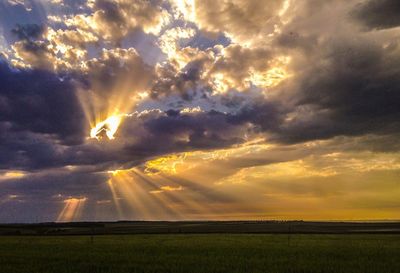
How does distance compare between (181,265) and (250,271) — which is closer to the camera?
(250,271)

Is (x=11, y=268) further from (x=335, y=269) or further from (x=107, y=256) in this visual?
(x=335, y=269)

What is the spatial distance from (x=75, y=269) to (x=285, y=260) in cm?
1470

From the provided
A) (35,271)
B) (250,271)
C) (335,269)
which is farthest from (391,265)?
(35,271)

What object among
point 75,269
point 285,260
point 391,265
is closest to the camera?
point 75,269

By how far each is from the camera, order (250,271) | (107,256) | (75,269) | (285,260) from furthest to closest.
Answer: (107,256) → (285,260) → (75,269) → (250,271)

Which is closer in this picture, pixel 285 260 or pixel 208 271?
pixel 208 271

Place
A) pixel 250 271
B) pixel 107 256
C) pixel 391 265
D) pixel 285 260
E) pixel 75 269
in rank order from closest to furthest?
pixel 250 271 < pixel 75 269 < pixel 391 265 < pixel 285 260 < pixel 107 256

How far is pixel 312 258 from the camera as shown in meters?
33.1

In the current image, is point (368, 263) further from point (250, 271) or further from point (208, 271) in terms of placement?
→ point (208, 271)

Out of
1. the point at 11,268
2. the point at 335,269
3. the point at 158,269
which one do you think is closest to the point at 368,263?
the point at 335,269

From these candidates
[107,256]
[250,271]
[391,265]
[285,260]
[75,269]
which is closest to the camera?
[250,271]

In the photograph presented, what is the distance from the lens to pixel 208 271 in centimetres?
2525

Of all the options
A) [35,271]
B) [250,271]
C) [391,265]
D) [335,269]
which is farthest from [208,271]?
[391,265]

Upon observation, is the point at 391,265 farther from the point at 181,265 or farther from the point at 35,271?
the point at 35,271
